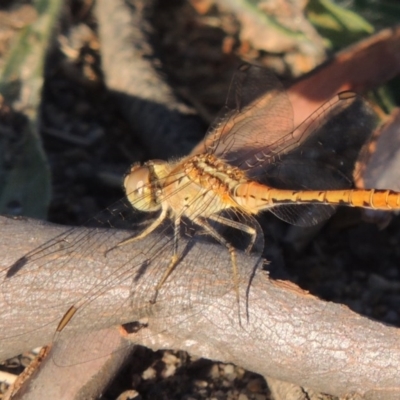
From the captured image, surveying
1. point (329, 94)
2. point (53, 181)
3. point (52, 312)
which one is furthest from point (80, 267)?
point (329, 94)

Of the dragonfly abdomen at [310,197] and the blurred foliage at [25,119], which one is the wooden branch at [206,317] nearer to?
the dragonfly abdomen at [310,197]

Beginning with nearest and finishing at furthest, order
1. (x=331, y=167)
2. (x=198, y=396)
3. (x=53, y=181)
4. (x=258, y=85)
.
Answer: (x=198, y=396) → (x=331, y=167) → (x=258, y=85) → (x=53, y=181)

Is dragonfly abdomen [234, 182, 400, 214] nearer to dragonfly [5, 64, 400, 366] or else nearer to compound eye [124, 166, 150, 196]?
dragonfly [5, 64, 400, 366]

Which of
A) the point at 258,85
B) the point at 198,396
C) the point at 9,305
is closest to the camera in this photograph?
the point at 9,305

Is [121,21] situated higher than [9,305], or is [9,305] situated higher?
[121,21]

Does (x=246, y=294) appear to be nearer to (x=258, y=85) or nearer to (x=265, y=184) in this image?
(x=265, y=184)

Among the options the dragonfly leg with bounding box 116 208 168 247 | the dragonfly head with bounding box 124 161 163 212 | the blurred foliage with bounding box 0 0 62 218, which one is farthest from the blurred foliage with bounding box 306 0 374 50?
the dragonfly leg with bounding box 116 208 168 247
